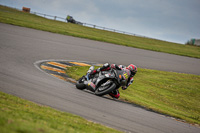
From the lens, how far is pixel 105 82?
10555mm

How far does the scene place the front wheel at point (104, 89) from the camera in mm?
10156

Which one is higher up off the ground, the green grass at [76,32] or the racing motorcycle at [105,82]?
the green grass at [76,32]

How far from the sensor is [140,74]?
60.5ft

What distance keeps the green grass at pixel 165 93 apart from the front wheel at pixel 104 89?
5.87 feet

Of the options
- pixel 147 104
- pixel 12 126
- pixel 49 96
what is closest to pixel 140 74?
pixel 147 104

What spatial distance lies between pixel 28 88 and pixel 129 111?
3.92 m

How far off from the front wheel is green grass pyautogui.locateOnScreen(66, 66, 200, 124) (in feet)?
5.87

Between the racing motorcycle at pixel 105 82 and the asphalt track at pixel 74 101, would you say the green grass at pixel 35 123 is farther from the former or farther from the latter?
the racing motorcycle at pixel 105 82

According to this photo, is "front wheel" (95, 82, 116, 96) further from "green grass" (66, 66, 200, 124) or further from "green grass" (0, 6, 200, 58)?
"green grass" (0, 6, 200, 58)

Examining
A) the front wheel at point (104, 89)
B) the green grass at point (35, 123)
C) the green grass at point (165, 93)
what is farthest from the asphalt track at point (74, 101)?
the green grass at point (165, 93)

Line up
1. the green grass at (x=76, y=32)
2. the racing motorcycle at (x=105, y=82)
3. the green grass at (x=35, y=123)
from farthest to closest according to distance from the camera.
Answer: the green grass at (x=76, y=32), the racing motorcycle at (x=105, y=82), the green grass at (x=35, y=123)

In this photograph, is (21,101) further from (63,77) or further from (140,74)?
(140,74)

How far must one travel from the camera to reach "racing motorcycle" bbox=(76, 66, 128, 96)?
10328 millimetres

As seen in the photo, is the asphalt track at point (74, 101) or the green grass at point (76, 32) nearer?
the asphalt track at point (74, 101)
